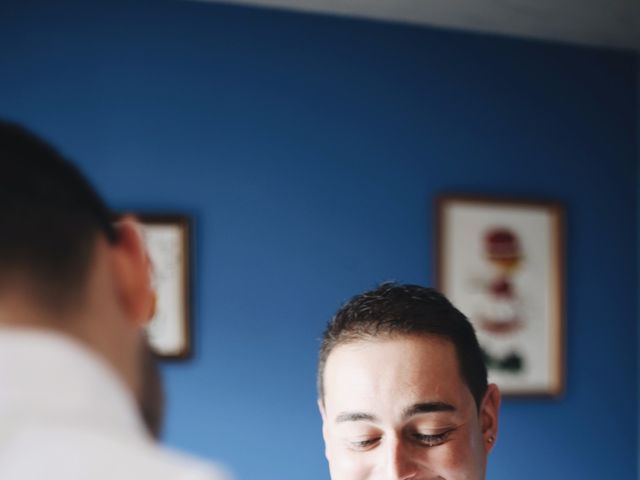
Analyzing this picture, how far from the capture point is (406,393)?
1193 mm

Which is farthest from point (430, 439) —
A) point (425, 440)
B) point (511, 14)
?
point (511, 14)

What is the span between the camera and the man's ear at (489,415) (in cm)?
129

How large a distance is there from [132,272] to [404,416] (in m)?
0.99

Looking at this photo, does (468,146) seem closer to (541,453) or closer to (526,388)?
(526,388)

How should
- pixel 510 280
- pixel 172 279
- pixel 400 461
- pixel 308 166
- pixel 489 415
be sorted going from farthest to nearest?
pixel 510 280, pixel 308 166, pixel 172 279, pixel 489 415, pixel 400 461

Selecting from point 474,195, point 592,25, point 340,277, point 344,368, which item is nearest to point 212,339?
point 340,277

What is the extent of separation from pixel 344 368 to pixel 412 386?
0.41 feet

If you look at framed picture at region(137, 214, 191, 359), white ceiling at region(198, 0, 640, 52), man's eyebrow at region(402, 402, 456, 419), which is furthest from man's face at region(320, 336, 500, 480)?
white ceiling at region(198, 0, 640, 52)

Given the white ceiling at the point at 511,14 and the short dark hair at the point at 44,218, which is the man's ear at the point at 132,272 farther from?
the white ceiling at the point at 511,14

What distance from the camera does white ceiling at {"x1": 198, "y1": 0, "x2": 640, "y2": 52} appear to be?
2.65 meters

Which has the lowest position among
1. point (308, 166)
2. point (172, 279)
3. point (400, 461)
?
point (400, 461)

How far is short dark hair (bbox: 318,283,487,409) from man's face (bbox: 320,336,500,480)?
0.02 metres

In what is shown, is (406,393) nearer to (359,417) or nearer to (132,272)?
(359,417)

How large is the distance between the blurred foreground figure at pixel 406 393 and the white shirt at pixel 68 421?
998 millimetres
